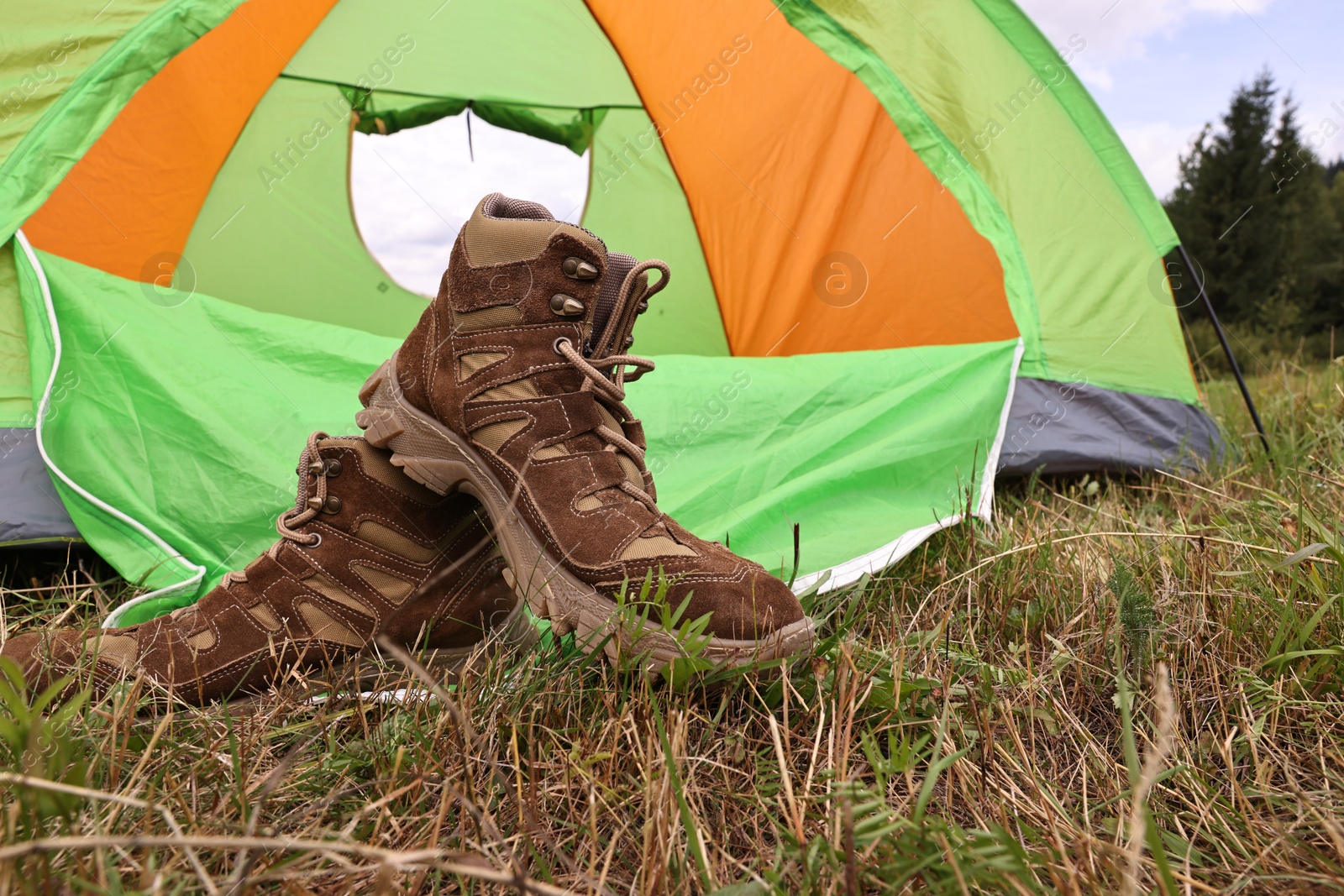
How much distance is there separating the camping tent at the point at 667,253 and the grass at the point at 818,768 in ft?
1.21

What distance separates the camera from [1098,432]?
6.15ft

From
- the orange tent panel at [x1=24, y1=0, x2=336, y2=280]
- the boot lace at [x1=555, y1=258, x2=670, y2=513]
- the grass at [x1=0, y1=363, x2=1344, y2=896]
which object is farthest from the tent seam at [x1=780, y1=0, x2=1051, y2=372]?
the orange tent panel at [x1=24, y1=0, x2=336, y2=280]

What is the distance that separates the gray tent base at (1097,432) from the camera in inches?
70.5

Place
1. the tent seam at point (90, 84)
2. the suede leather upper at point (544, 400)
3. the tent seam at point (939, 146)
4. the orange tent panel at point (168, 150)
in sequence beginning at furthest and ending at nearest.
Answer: the tent seam at point (939, 146) → the orange tent panel at point (168, 150) → the tent seam at point (90, 84) → the suede leather upper at point (544, 400)

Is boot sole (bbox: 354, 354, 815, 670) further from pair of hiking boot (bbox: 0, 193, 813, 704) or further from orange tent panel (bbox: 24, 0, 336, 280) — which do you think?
orange tent panel (bbox: 24, 0, 336, 280)

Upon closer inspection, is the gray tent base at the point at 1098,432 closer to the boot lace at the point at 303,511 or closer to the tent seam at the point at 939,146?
the tent seam at the point at 939,146

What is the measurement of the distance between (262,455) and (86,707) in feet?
2.17

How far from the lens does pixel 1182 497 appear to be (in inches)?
67.2

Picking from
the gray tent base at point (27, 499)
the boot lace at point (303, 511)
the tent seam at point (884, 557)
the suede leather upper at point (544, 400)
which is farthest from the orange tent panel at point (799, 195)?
the gray tent base at point (27, 499)

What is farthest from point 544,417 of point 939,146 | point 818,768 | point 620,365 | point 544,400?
point 939,146

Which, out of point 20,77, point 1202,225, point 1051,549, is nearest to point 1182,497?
point 1051,549

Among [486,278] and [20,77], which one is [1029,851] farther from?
[20,77]

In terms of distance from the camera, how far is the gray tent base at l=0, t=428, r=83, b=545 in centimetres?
127

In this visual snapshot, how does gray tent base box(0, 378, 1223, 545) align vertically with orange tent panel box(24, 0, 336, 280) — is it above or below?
below
